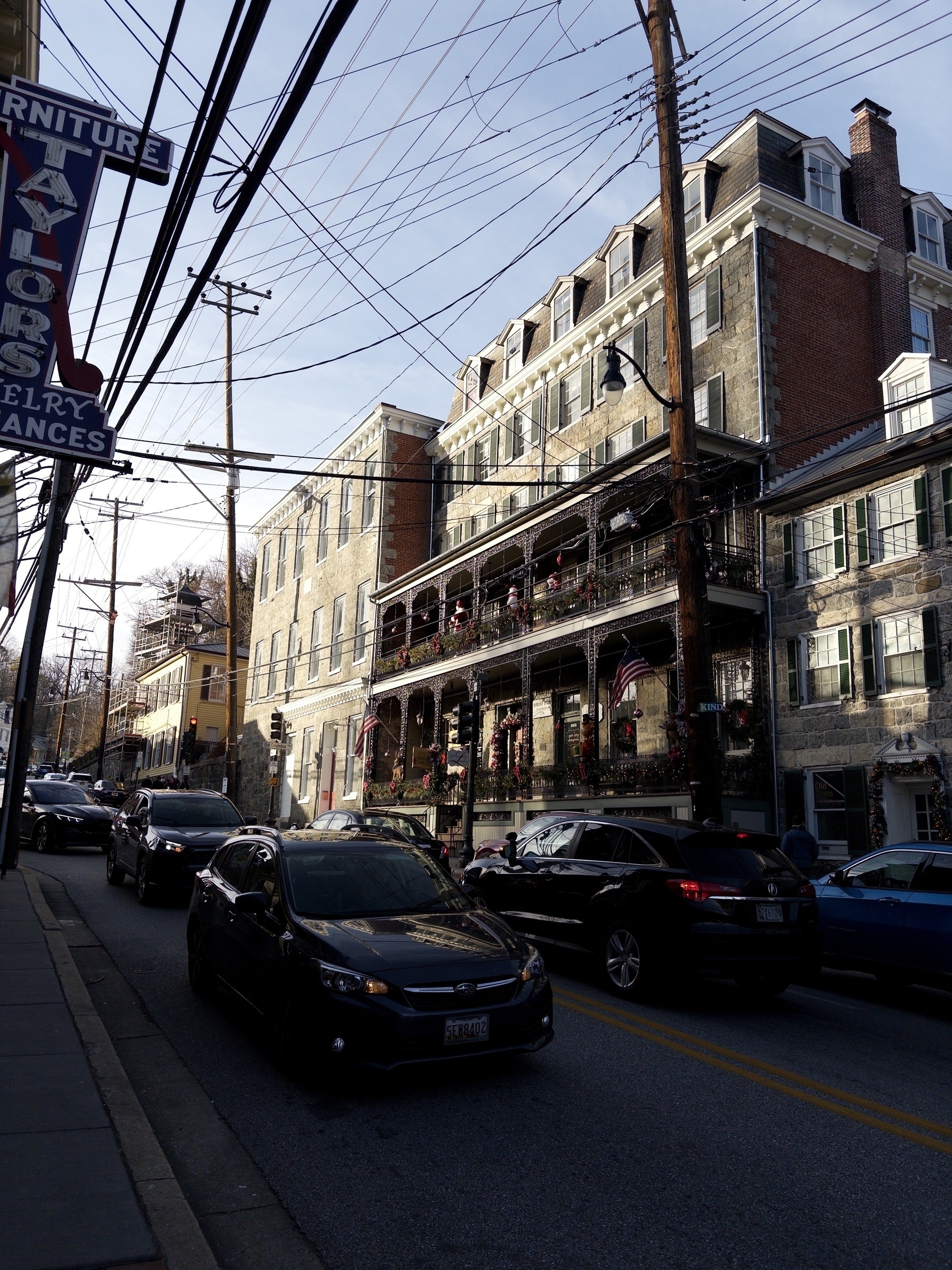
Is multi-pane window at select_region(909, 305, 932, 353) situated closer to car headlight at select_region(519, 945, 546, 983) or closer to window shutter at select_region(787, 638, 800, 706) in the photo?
window shutter at select_region(787, 638, 800, 706)

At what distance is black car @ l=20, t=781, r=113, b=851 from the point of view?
22.0m

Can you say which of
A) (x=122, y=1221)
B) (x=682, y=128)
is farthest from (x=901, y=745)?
(x=122, y=1221)

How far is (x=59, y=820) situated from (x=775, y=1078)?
19485 millimetres

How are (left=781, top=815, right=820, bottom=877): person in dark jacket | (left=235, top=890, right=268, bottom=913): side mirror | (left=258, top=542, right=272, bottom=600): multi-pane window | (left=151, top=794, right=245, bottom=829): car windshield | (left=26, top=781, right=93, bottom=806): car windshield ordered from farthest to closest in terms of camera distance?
1. (left=258, top=542, right=272, bottom=600): multi-pane window
2. (left=26, top=781, right=93, bottom=806): car windshield
3. (left=781, top=815, right=820, bottom=877): person in dark jacket
4. (left=151, top=794, right=245, bottom=829): car windshield
5. (left=235, top=890, right=268, bottom=913): side mirror

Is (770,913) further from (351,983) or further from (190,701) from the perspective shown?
(190,701)

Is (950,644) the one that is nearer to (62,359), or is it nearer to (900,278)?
(900,278)

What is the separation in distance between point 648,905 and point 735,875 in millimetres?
840

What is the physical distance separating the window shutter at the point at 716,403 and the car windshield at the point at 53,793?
1755cm

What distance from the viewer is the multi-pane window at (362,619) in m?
37.0

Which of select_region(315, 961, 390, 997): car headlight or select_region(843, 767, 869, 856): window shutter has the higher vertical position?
select_region(843, 767, 869, 856): window shutter

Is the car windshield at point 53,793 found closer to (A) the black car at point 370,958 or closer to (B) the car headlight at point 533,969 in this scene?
(A) the black car at point 370,958

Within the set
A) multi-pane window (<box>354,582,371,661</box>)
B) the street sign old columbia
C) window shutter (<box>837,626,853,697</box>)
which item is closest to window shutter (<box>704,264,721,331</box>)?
window shutter (<box>837,626,853,697</box>)

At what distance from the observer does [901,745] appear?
1714cm

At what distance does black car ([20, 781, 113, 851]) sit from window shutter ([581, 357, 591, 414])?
16.7 m
